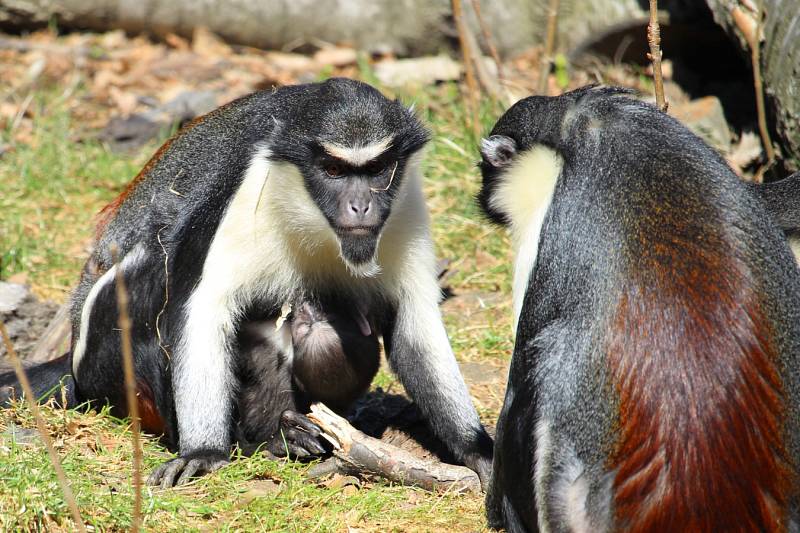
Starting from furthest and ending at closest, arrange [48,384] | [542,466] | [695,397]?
[48,384] < [542,466] < [695,397]

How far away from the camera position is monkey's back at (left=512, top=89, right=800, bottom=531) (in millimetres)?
3789

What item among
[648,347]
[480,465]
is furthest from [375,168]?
[648,347]

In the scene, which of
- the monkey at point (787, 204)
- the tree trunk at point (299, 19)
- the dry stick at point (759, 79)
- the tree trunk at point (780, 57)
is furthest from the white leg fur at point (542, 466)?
the tree trunk at point (299, 19)

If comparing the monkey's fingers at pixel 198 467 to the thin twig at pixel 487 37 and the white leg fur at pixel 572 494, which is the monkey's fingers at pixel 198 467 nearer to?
the white leg fur at pixel 572 494

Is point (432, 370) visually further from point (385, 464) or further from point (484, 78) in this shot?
point (484, 78)

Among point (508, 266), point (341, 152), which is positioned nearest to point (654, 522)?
point (341, 152)

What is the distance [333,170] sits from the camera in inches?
217

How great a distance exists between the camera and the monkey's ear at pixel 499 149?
16.3 ft

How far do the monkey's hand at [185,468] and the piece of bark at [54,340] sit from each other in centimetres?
233

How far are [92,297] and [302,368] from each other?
1472 mm

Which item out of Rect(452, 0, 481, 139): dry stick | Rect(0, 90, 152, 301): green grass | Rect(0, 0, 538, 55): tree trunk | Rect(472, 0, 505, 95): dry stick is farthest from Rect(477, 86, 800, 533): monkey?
Rect(0, 0, 538, 55): tree trunk

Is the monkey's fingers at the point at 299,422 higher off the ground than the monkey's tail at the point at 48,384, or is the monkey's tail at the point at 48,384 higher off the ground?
the monkey's fingers at the point at 299,422

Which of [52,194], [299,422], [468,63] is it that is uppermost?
[468,63]

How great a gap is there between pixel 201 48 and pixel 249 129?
7.48 metres
